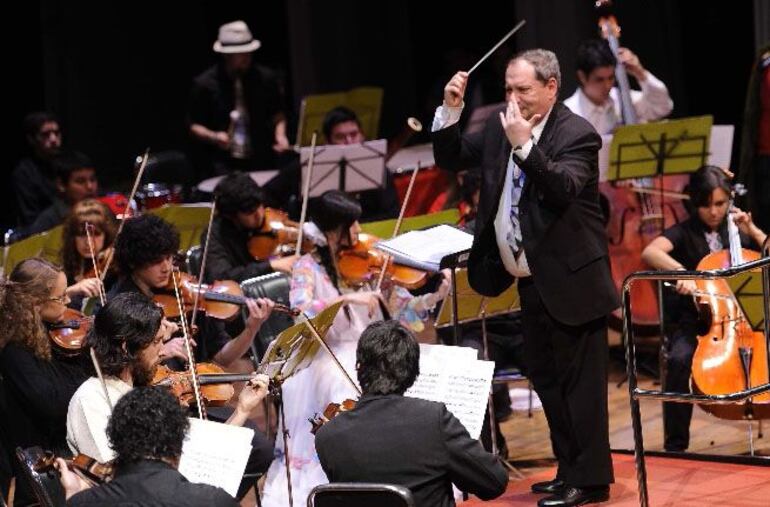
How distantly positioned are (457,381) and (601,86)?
10.7 ft

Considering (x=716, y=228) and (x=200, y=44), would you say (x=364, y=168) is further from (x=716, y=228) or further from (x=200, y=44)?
(x=200, y=44)

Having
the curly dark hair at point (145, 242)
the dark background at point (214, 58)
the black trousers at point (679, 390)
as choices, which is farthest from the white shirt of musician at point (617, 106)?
the curly dark hair at point (145, 242)

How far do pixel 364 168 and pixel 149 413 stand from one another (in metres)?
4.16

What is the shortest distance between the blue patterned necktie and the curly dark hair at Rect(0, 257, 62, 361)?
1.53 metres

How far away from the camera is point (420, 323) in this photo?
223 inches

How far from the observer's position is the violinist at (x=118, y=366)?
4.05m

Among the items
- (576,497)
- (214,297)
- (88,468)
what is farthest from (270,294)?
(88,468)

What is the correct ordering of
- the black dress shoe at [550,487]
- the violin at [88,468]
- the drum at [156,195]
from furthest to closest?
the drum at [156,195], the black dress shoe at [550,487], the violin at [88,468]

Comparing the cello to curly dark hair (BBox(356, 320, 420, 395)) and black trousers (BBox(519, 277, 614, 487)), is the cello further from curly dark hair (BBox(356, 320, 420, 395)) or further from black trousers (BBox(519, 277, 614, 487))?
curly dark hair (BBox(356, 320, 420, 395))

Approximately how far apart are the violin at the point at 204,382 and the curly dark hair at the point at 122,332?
0.13m

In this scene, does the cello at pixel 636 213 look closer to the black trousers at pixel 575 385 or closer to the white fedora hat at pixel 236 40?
the white fedora hat at pixel 236 40

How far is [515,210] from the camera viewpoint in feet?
14.7

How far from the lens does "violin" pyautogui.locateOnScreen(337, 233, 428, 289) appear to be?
5.51 meters

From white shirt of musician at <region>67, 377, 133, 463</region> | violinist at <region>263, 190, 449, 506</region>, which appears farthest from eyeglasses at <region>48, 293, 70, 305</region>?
violinist at <region>263, 190, 449, 506</region>
